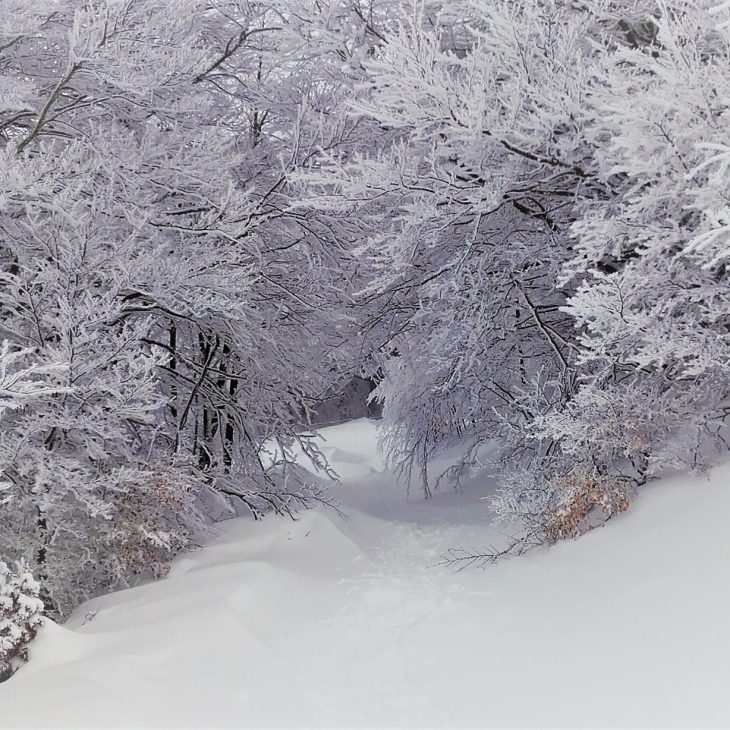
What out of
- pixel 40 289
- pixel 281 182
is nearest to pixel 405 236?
pixel 281 182

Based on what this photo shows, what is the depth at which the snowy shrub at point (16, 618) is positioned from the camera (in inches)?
178

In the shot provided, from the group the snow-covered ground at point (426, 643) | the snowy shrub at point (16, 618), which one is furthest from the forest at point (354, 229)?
the snow-covered ground at point (426, 643)

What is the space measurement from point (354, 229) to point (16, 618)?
17.0 feet

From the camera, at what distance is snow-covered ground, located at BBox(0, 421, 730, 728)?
3846 millimetres

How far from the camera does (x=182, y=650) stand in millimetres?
4879

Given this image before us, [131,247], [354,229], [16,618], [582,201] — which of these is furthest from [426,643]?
[354,229]

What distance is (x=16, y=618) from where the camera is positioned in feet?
15.0

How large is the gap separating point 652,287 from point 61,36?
568 cm

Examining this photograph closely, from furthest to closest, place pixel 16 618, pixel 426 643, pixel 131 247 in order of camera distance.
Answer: pixel 131 247 < pixel 426 643 < pixel 16 618

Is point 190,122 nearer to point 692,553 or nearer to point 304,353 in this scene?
point 304,353

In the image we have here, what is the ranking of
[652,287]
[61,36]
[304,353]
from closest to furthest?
[652,287] < [61,36] < [304,353]

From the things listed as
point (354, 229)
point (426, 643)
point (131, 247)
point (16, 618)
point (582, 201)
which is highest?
point (131, 247)

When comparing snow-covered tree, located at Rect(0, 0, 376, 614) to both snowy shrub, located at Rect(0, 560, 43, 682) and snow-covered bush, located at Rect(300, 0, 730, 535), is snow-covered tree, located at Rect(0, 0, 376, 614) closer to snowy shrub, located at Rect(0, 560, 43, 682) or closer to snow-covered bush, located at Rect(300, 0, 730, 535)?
snowy shrub, located at Rect(0, 560, 43, 682)

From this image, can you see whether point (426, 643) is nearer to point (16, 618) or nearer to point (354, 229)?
point (16, 618)
